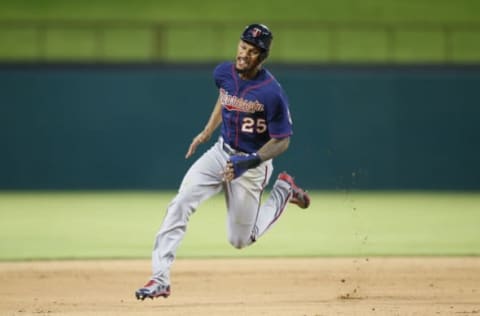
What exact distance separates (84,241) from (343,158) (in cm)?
786

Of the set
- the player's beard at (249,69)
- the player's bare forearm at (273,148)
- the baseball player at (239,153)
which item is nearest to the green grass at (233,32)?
the baseball player at (239,153)

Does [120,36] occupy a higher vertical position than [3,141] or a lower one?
higher

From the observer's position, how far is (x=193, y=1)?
74.6ft

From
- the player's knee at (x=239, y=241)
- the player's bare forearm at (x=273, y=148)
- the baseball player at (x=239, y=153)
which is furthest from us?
the player's knee at (x=239, y=241)

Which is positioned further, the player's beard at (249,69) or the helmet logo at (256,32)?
the player's beard at (249,69)

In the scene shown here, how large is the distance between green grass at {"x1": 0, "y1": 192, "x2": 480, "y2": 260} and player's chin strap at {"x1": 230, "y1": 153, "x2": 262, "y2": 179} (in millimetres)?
3909

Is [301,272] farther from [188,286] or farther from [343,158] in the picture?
[343,158]

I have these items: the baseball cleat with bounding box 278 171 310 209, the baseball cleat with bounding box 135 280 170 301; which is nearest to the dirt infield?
the baseball cleat with bounding box 135 280 170 301

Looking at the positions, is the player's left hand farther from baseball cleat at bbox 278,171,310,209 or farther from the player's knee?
baseball cleat at bbox 278,171,310,209

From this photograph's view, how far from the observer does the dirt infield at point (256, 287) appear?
754 centimetres

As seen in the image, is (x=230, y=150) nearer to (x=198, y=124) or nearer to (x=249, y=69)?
(x=249, y=69)

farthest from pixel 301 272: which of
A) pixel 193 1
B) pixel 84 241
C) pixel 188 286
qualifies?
pixel 193 1

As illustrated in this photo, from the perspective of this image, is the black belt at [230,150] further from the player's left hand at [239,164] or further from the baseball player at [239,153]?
the player's left hand at [239,164]

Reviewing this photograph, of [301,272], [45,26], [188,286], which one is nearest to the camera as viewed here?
[188,286]
